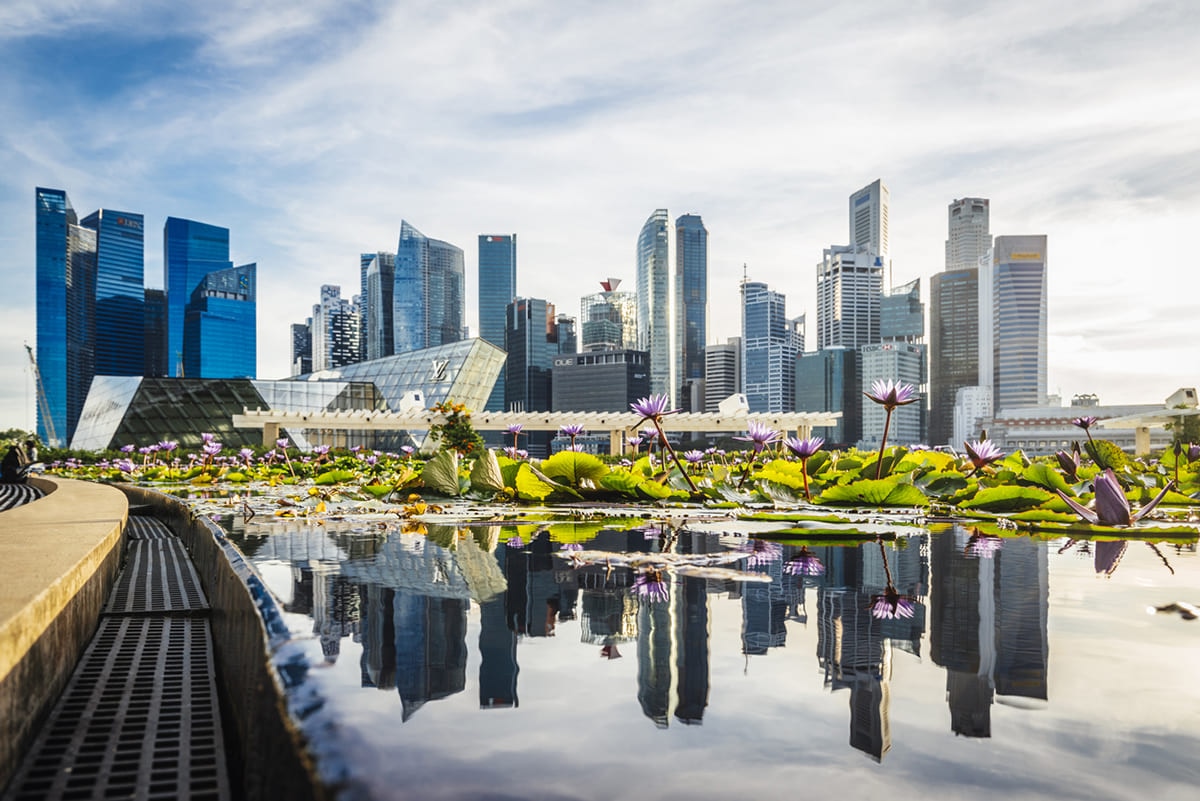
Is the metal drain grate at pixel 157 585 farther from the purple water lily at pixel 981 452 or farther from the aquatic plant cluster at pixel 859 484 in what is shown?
the purple water lily at pixel 981 452

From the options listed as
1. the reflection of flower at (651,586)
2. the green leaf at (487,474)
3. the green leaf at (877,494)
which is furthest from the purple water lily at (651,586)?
the green leaf at (487,474)

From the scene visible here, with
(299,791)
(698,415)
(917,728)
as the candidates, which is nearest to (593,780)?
(299,791)

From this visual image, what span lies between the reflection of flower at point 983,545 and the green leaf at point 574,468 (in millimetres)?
3484

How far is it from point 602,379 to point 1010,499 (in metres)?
182

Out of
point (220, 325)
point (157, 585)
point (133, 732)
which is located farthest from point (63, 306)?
point (133, 732)

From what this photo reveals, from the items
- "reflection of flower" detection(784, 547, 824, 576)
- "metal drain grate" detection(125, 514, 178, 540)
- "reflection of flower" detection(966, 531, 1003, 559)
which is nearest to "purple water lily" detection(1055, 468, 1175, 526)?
"reflection of flower" detection(966, 531, 1003, 559)

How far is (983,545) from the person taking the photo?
4.70 metres

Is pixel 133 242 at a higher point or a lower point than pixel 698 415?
higher

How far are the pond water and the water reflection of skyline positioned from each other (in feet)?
0.04

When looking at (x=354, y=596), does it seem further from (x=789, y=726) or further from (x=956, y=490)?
(x=956, y=490)

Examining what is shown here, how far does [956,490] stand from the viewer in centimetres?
779

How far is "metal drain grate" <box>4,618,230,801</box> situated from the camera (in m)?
1.67

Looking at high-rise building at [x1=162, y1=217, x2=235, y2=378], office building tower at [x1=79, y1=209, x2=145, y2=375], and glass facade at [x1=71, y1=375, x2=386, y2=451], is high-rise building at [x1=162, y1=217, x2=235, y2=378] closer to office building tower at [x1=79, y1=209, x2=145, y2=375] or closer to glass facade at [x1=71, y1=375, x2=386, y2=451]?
office building tower at [x1=79, y1=209, x2=145, y2=375]

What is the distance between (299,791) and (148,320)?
22888 centimetres
